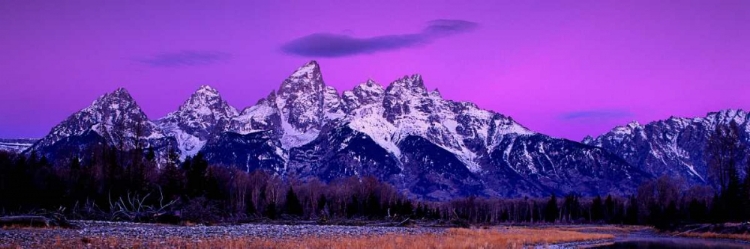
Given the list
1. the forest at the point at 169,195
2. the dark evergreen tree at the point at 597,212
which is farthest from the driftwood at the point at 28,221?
the dark evergreen tree at the point at 597,212

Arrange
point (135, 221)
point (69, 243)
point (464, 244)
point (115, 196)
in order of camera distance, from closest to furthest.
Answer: point (69, 243) → point (464, 244) → point (135, 221) → point (115, 196)

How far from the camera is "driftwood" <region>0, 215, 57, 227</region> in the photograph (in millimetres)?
40862

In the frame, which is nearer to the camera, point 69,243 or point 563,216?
point 69,243

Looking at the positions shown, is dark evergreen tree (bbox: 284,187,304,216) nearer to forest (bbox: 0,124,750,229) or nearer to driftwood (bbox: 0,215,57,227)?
forest (bbox: 0,124,750,229)

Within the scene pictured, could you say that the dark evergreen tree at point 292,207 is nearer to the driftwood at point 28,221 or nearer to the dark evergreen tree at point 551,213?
the driftwood at point 28,221

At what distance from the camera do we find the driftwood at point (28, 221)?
4086 centimetres

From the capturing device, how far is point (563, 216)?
165375mm

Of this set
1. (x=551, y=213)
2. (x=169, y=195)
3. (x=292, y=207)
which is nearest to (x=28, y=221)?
(x=169, y=195)

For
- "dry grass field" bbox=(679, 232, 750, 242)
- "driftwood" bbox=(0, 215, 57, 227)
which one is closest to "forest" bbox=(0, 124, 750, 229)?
"driftwood" bbox=(0, 215, 57, 227)

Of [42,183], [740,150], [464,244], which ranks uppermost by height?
[740,150]

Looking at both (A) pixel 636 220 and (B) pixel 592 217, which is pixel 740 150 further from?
(B) pixel 592 217

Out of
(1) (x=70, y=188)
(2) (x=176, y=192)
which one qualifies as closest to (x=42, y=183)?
(1) (x=70, y=188)

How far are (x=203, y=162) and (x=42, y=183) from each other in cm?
2684

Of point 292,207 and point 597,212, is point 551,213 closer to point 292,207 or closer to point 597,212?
point 597,212
